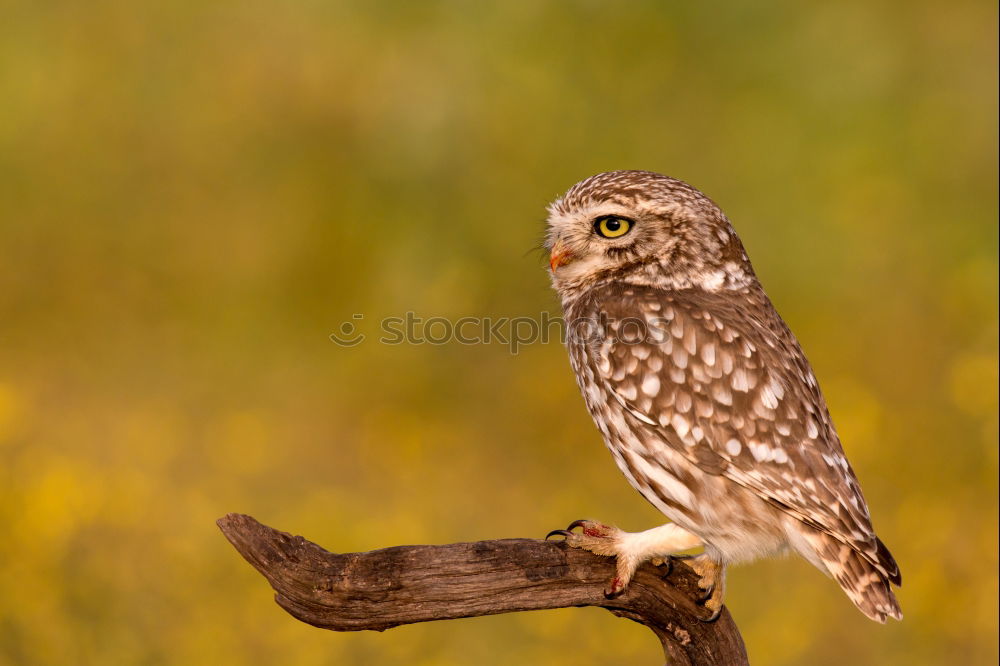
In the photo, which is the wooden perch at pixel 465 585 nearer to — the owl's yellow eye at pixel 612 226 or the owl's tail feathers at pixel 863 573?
the owl's tail feathers at pixel 863 573

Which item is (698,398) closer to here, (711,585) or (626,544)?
(626,544)

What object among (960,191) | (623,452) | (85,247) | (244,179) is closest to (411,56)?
(244,179)

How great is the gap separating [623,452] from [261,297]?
413 centimetres

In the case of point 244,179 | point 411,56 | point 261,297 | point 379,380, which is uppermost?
point 411,56

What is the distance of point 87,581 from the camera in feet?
13.9

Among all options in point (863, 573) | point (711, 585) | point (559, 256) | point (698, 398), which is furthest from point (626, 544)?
point (559, 256)

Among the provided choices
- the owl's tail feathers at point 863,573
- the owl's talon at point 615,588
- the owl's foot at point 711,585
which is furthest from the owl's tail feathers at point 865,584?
the owl's talon at point 615,588

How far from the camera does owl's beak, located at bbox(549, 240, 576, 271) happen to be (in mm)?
3732

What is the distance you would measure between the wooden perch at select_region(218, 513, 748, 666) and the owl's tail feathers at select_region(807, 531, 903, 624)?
0.49m

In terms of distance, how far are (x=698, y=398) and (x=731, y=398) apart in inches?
4.4

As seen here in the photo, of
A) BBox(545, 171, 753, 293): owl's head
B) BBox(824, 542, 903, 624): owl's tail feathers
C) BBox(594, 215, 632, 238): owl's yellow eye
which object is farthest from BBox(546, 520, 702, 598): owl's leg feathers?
BBox(594, 215, 632, 238): owl's yellow eye

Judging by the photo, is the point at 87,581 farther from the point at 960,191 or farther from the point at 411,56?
the point at 960,191

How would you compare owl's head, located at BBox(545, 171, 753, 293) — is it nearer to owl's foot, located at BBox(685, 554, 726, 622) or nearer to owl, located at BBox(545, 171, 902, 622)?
owl, located at BBox(545, 171, 902, 622)

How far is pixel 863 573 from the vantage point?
3.29 metres
